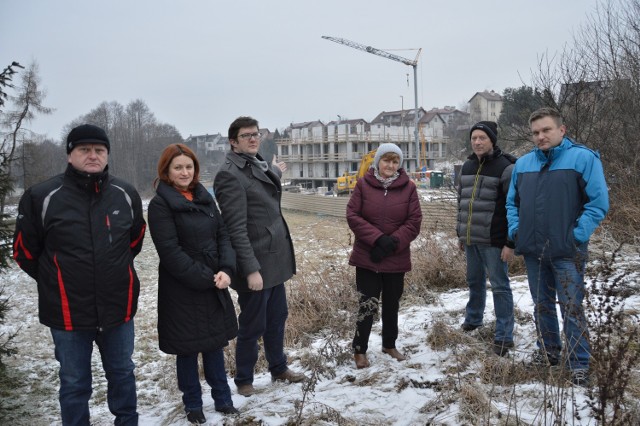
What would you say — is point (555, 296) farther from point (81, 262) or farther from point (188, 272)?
point (81, 262)

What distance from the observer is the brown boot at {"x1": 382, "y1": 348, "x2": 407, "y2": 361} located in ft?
13.0

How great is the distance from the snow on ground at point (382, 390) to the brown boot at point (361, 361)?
7 cm

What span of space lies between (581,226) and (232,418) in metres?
2.83

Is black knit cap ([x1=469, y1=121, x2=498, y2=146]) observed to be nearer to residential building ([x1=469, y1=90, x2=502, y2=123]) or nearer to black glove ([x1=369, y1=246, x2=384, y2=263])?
black glove ([x1=369, y1=246, x2=384, y2=263])

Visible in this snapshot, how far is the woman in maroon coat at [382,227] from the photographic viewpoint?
3.77 meters

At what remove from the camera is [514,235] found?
11.7 feet

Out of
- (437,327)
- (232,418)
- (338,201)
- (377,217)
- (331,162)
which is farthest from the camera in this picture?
(331,162)

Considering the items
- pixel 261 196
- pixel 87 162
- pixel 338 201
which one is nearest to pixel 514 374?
pixel 261 196

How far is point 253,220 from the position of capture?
3432mm

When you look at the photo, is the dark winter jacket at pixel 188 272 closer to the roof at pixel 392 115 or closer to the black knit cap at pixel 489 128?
the black knit cap at pixel 489 128

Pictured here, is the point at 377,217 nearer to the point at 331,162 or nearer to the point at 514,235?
the point at 514,235

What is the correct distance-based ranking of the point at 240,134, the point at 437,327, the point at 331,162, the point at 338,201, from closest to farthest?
1. the point at 240,134
2. the point at 437,327
3. the point at 338,201
4. the point at 331,162

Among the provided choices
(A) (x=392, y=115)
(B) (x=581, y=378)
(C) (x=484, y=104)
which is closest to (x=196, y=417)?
(B) (x=581, y=378)

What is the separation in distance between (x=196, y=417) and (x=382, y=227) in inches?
81.7
